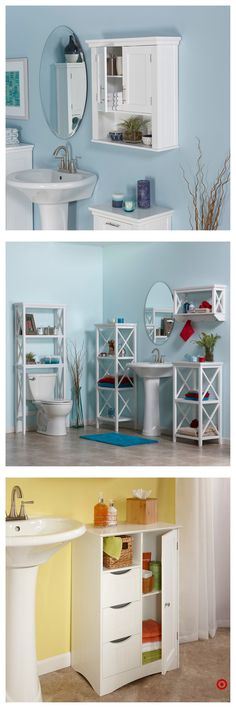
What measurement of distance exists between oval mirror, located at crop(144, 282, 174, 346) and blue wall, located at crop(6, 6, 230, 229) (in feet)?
1.84

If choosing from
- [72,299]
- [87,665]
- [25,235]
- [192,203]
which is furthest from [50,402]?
[25,235]

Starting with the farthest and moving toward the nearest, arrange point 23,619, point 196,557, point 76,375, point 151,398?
point 76,375, point 151,398, point 196,557, point 23,619

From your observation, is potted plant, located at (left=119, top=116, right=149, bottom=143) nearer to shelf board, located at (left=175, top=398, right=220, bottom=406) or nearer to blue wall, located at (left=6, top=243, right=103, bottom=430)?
blue wall, located at (left=6, top=243, right=103, bottom=430)

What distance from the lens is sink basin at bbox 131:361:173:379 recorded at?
15.3ft

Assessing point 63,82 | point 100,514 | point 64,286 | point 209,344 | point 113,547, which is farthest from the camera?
point 64,286

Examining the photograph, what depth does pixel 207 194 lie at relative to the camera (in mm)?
4066

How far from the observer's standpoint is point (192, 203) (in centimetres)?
418

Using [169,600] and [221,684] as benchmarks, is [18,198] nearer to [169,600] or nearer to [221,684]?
[169,600]

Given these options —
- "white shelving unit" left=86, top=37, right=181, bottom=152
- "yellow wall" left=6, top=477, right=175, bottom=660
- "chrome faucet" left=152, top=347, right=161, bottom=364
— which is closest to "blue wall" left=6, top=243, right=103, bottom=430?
"chrome faucet" left=152, top=347, right=161, bottom=364

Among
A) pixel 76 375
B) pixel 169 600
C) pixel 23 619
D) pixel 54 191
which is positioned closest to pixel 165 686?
pixel 169 600

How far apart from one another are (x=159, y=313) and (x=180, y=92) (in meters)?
1.34

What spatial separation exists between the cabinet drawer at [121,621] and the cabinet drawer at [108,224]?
1849mm

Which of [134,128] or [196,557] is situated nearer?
[196,557]
